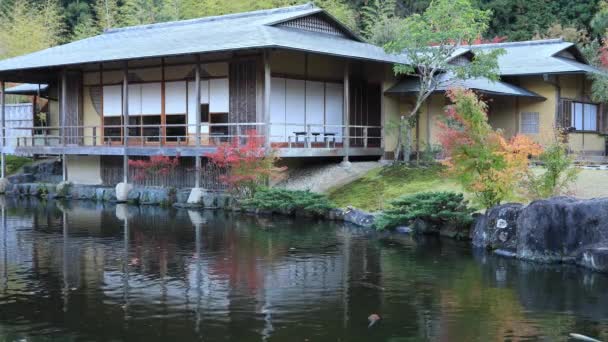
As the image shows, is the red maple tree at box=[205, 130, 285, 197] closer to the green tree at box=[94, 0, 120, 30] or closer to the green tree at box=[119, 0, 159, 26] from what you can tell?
the green tree at box=[119, 0, 159, 26]

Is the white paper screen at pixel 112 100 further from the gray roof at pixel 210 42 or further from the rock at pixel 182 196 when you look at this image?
the rock at pixel 182 196

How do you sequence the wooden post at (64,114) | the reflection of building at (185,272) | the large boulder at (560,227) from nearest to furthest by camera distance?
the reflection of building at (185,272)
the large boulder at (560,227)
the wooden post at (64,114)

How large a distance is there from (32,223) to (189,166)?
728cm

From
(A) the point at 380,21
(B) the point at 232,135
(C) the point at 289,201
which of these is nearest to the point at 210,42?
(B) the point at 232,135

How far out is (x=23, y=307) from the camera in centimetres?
1098

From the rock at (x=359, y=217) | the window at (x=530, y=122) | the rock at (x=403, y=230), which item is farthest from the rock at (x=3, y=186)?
the window at (x=530, y=122)

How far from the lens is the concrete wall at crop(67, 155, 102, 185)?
30328 millimetres

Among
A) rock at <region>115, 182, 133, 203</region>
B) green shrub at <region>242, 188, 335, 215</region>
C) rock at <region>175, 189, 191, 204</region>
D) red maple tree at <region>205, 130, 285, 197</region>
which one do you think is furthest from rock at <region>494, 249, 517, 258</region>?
rock at <region>115, 182, 133, 203</region>

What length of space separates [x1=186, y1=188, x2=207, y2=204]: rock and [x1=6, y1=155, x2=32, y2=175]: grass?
12.5 m

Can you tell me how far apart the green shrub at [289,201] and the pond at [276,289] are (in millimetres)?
2480

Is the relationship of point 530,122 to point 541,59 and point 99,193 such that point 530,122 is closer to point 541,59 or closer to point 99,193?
point 541,59

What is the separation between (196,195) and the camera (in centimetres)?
2494

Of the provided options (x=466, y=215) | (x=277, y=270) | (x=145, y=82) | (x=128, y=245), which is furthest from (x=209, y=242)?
(x=145, y=82)

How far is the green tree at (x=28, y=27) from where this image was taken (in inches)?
1757
